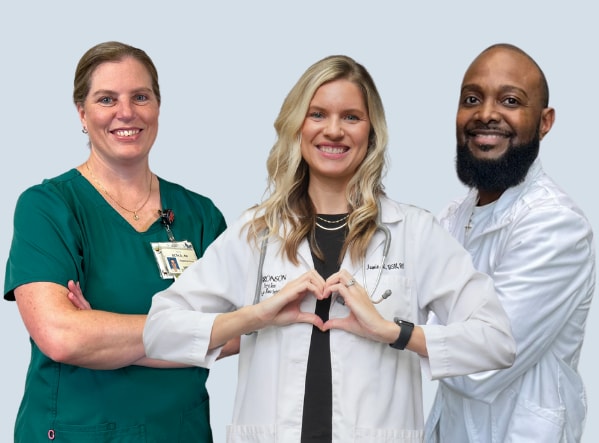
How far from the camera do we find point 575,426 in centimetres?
397

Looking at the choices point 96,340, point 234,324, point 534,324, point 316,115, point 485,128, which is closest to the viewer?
point 234,324

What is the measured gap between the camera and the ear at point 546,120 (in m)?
4.20

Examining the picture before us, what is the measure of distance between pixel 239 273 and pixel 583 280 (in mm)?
1491

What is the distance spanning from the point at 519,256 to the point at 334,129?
3.44ft

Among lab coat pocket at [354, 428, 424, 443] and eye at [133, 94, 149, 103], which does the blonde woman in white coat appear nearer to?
lab coat pocket at [354, 428, 424, 443]

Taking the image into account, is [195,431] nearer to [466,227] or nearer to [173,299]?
[173,299]

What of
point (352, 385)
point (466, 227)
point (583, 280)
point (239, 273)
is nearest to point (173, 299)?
point (239, 273)

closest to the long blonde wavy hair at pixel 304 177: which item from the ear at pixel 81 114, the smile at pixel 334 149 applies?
the smile at pixel 334 149

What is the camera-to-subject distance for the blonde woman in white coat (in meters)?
3.17

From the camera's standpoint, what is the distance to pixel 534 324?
12.3 feet

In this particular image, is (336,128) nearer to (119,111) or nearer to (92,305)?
(119,111)

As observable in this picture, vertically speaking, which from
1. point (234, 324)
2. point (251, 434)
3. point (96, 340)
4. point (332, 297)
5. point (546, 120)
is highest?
point (546, 120)

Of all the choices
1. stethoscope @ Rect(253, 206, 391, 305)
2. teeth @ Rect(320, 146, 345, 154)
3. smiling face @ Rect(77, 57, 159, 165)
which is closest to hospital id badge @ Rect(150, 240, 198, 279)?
smiling face @ Rect(77, 57, 159, 165)

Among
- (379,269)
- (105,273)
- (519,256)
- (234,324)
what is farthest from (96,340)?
(519,256)
